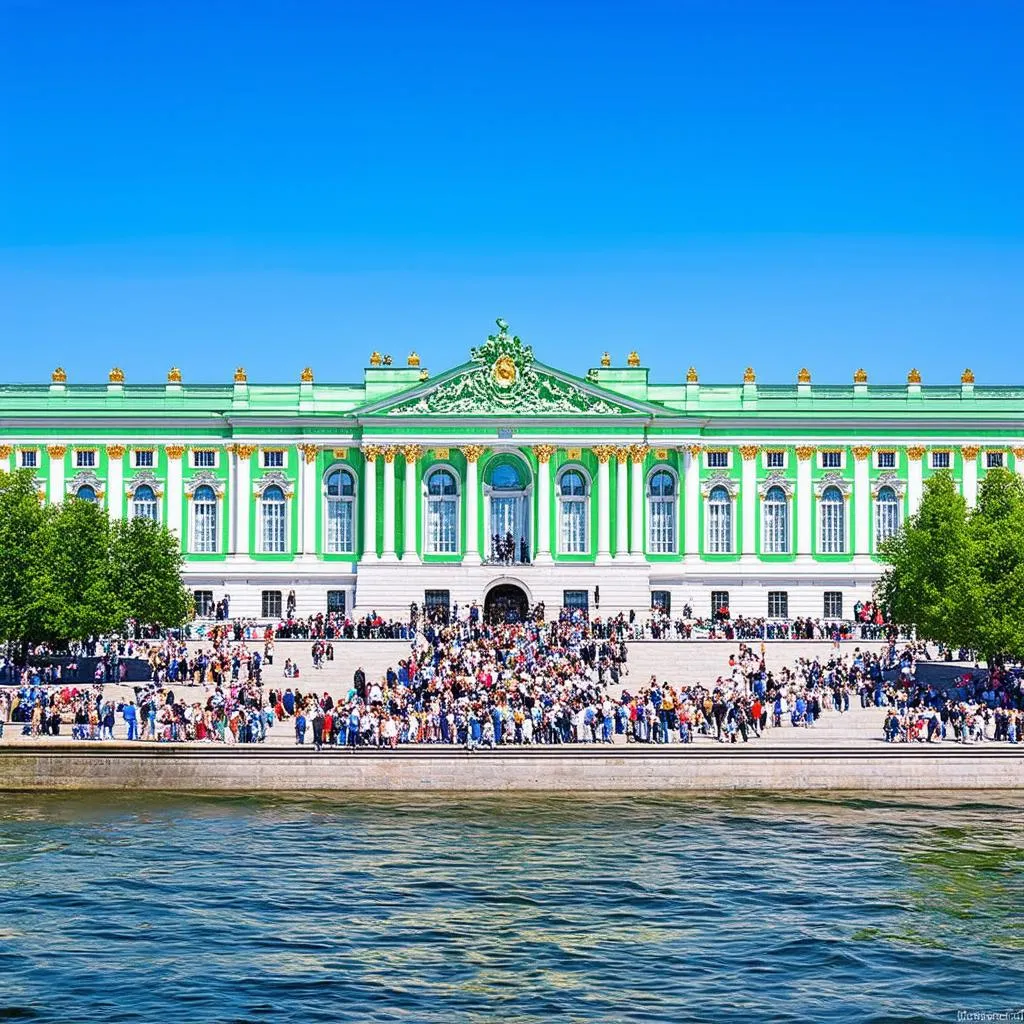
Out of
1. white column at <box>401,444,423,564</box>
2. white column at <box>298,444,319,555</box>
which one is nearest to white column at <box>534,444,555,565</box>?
white column at <box>401,444,423,564</box>

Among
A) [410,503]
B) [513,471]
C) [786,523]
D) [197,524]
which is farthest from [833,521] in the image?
[197,524]

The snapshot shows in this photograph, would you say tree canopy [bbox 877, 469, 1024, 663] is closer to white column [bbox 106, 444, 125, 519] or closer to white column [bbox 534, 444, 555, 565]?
white column [bbox 534, 444, 555, 565]

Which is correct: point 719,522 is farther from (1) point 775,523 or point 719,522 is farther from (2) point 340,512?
(2) point 340,512

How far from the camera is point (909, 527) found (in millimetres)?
73688

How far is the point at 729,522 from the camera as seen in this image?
89000mm

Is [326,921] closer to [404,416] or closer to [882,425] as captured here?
[404,416]

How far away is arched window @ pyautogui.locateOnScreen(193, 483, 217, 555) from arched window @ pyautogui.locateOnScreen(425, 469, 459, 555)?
37.8 feet

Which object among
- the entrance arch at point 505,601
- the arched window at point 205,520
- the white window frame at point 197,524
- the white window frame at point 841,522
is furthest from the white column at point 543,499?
the arched window at point 205,520

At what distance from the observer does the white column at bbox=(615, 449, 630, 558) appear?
8719cm

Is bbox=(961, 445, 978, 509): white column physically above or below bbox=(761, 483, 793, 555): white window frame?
above

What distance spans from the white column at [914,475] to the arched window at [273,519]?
33.5 m

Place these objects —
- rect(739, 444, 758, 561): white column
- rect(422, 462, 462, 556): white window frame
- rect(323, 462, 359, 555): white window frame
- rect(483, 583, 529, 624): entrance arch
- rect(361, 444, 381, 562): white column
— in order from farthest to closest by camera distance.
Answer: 1. rect(323, 462, 359, 555): white window frame
2. rect(739, 444, 758, 561): white column
3. rect(422, 462, 462, 556): white window frame
4. rect(361, 444, 381, 562): white column
5. rect(483, 583, 529, 624): entrance arch

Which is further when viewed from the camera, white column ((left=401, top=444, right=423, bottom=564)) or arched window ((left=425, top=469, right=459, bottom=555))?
arched window ((left=425, top=469, right=459, bottom=555))

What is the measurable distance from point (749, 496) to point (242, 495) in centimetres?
2711
